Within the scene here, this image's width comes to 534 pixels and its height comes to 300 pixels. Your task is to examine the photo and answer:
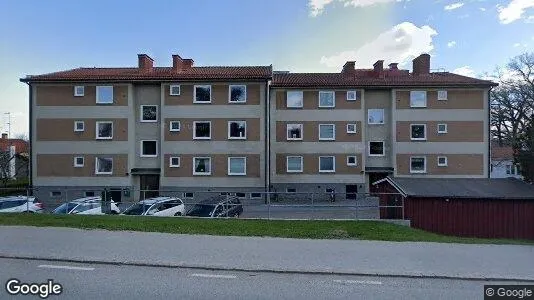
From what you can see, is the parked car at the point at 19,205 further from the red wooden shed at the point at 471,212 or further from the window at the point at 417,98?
the window at the point at 417,98


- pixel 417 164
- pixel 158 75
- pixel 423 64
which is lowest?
pixel 417 164

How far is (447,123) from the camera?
27.9m

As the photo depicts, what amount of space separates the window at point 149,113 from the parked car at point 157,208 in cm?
1082

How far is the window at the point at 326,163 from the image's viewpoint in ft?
90.5

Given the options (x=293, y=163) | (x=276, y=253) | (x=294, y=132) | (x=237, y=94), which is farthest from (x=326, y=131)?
(x=276, y=253)

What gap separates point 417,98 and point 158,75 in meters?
19.8

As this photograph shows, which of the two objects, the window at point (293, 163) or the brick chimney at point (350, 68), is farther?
the brick chimney at point (350, 68)

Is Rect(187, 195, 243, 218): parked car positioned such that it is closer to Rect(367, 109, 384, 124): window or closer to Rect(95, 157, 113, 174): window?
Rect(95, 157, 113, 174): window

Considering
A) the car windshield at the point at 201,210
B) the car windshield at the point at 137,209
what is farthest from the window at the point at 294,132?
the car windshield at the point at 137,209

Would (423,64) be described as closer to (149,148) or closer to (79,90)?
(149,148)

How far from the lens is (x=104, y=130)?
26.9 meters

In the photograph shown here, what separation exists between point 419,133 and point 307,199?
35.3 feet

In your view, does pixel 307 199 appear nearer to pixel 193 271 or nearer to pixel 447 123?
pixel 447 123

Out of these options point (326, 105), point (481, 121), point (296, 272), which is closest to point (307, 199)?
point (326, 105)
